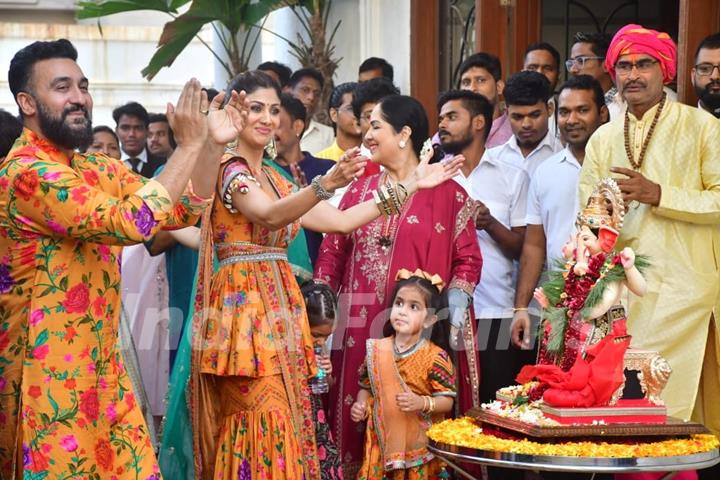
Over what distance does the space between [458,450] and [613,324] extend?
29.4 inches

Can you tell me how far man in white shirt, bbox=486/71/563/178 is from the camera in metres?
6.93

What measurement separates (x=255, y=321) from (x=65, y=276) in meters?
1.22

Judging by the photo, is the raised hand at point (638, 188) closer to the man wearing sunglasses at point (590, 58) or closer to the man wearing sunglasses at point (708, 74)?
the man wearing sunglasses at point (708, 74)

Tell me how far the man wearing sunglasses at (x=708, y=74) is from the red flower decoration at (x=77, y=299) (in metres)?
3.19

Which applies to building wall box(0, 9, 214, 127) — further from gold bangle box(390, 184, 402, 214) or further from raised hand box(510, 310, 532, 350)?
gold bangle box(390, 184, 402, 214)

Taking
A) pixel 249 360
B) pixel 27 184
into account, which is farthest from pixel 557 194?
pixel 27 184

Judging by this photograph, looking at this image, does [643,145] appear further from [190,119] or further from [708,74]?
[190,119]

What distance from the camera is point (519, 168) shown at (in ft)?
22.2

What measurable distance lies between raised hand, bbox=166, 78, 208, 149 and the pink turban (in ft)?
7.74

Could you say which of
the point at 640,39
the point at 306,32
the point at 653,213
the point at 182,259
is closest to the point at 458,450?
the point at 653,213

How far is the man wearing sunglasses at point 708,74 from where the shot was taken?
598cm

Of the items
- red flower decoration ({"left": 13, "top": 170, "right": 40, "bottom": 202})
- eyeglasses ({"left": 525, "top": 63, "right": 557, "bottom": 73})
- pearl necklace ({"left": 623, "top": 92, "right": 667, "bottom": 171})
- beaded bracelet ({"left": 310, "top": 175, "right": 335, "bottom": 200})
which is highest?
eyeglasses ({"left": 525, "top": 63, "right": 557, "bottom": 73})

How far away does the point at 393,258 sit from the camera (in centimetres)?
602

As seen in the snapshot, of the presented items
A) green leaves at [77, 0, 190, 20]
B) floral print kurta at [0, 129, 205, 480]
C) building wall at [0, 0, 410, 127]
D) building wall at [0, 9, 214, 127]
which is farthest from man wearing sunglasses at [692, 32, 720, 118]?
building wall at [0, 9, 214, 127]
